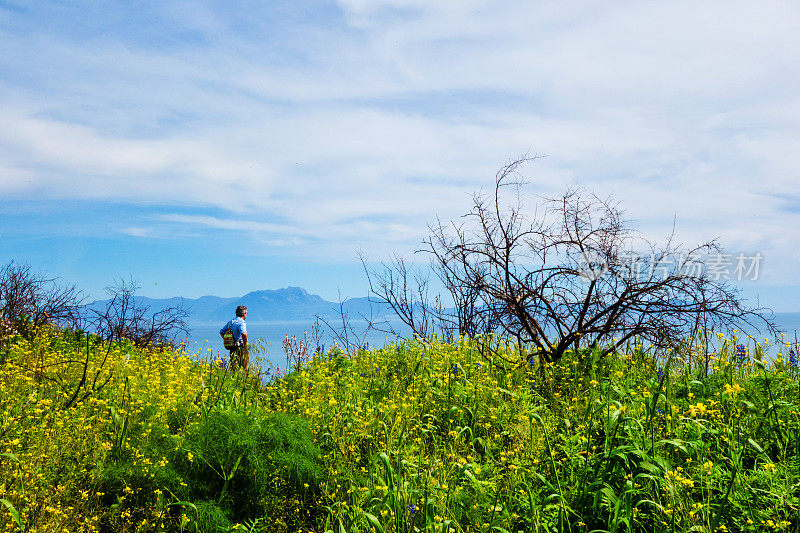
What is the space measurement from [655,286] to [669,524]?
13.8ft

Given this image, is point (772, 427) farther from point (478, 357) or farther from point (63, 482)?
point (63, 482)

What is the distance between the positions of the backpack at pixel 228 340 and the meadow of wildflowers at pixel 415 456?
457 cm

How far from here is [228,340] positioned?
11.0 m

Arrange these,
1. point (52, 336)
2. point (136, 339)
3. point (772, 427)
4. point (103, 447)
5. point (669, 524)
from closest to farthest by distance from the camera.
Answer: point (669, 524) < point (772, 427) < point (103, 447) < point (52, 336) < point (136, 339)

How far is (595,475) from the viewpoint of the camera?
3.56 meters

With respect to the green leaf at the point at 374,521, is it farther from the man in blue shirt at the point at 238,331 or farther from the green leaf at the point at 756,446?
the man in blue shirt at the point at 238,331

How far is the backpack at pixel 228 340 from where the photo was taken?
10.8 meters

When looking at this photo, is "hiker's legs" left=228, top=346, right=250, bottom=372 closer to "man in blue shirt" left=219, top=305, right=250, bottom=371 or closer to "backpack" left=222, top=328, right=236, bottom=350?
"man in blue shirt" left=219, top=305, right=250, bottom=371

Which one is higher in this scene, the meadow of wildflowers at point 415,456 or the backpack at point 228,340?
the backpack at point 228,340

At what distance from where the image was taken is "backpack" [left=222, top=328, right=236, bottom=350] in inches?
425

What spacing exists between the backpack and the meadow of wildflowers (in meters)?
4.57

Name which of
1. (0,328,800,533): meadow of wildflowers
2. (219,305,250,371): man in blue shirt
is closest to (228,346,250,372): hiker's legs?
(219,305,250,371): man in blue shirt

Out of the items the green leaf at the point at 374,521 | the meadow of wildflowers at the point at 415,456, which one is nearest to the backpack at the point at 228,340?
the meadow of wildflowers at the point at 415,456

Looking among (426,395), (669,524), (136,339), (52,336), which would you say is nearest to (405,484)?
(669,524)
